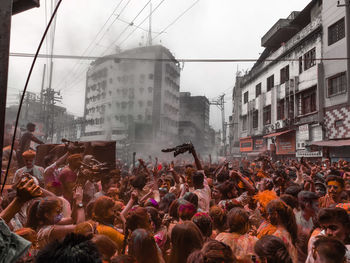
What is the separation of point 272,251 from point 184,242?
0.81m

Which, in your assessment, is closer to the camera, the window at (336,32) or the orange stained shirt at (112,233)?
the orange stained shirt at (112,233)

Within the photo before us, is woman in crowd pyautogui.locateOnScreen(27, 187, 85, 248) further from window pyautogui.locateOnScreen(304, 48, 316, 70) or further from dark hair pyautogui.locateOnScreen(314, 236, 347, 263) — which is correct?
window pyautogui.locateOnScreen(304, 48, 316, 70)

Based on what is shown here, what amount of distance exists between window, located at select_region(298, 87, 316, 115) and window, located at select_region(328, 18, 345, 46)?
3863 mm

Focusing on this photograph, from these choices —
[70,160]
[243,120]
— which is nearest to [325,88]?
[243,120]

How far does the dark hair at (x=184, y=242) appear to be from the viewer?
2.47 meters

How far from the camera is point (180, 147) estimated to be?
18.2 feet

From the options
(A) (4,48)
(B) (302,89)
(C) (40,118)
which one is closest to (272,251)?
(A) (4,48)

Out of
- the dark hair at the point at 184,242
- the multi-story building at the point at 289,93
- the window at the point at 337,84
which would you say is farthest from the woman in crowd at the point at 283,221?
the window at the point at 337,84

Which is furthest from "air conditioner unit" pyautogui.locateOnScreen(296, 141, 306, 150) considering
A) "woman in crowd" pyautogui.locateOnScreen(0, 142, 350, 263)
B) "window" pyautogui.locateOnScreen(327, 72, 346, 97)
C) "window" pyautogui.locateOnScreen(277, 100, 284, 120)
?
"woman in crowd" pyautogui.locateOnScreen(0, 142, 350, 263)

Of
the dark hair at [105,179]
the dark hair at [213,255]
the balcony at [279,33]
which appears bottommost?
the dark hair at [213,255]

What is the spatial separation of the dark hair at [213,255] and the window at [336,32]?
20487 mm

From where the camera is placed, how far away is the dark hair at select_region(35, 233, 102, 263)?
→ 1.38 metres

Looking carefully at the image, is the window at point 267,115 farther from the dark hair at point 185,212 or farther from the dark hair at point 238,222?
the dark hair at point 238,222

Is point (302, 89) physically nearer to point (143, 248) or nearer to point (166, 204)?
point (166, 204)
